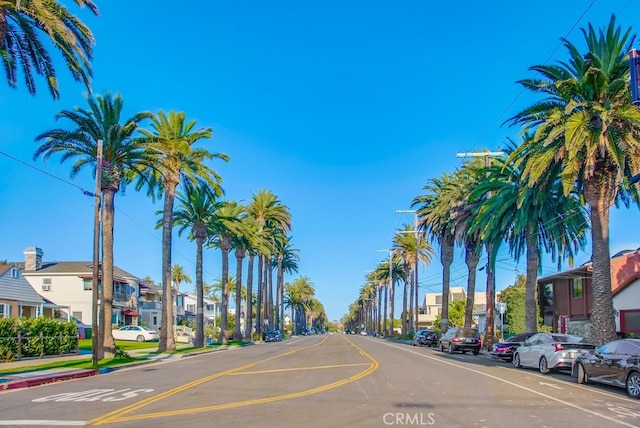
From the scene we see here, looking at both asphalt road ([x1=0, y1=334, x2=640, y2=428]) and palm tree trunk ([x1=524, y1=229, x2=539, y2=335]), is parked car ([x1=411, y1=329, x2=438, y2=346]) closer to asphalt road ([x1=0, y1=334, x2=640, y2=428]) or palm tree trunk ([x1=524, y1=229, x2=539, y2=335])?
palm tree trunk ([x1=524, y1=229, x2=539, y2=335])

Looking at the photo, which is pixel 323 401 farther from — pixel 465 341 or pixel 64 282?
pixel 64 282

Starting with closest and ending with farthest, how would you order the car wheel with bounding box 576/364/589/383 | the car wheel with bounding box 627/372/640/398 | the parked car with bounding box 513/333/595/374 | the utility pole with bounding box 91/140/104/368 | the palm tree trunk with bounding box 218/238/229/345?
1. the car wheel with bounding box 627/372/640/398
2. the car wheel with bounding box 576/364/589/383
3. the parked car with bounding box 513/333/595/374
4. the utility pole with bounding box 91/140/104/368
5. the palm tree trunk with bounding box 218/238/229/345

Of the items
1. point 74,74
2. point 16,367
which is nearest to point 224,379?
point 16,367

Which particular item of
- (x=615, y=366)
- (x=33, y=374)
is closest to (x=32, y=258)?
(x=33, y=374)

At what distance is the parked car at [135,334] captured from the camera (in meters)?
A: 56.8

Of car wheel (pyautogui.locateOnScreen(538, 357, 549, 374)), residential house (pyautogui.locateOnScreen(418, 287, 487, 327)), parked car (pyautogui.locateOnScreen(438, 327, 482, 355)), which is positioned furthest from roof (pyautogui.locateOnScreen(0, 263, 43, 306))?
residential house (pyautogui.locateOnScreen(418, 287, 487, 327))

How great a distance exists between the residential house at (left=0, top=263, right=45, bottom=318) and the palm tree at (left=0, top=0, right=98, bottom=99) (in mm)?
27343

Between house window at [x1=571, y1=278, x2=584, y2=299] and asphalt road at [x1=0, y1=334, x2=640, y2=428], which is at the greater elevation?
house window at [x1=571, y1=278, x2=584, y2=299]

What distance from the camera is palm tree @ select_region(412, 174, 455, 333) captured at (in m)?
49.2

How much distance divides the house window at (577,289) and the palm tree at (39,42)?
35373mm

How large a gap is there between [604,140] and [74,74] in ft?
66.0

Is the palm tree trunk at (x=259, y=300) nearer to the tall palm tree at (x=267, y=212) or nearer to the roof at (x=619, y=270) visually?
the tall palm tree at (x=267, y=212)

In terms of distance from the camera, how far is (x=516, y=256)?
37.6m

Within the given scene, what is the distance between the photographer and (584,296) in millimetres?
42188
